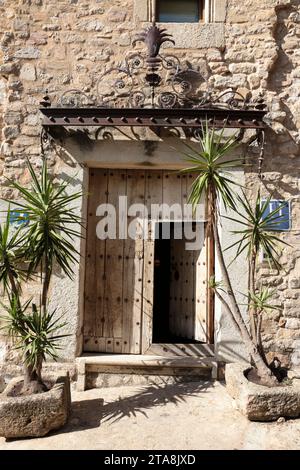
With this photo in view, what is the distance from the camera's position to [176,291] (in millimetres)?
4891

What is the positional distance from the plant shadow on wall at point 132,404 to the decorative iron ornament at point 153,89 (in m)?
2.87

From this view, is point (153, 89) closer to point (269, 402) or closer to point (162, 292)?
point (162, 292)

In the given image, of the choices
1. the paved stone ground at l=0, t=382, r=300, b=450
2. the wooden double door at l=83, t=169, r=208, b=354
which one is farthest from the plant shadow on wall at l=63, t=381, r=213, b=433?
the wooden double door at l=83, t=169, r=208, b=354

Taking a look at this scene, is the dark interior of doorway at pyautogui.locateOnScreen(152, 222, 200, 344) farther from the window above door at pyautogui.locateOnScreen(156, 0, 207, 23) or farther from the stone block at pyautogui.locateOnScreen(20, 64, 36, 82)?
the window above door at pyautogui.locateOnScreen(156, 0, 207, 23)

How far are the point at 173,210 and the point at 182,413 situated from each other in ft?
6.78

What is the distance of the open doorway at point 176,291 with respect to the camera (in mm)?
4398

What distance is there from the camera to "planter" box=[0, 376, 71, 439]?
2668 mm

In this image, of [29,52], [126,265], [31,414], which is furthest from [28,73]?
[31,414]

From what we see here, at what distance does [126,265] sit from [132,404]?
1.45 meters

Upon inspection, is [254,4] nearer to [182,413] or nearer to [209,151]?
[209,151]

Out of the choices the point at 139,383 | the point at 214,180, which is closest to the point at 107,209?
the point at 214,180

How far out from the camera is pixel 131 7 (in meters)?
4.09

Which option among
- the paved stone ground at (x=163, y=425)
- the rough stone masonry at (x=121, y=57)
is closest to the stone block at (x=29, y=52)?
the rough stone masonry at (x=121, y=57)
